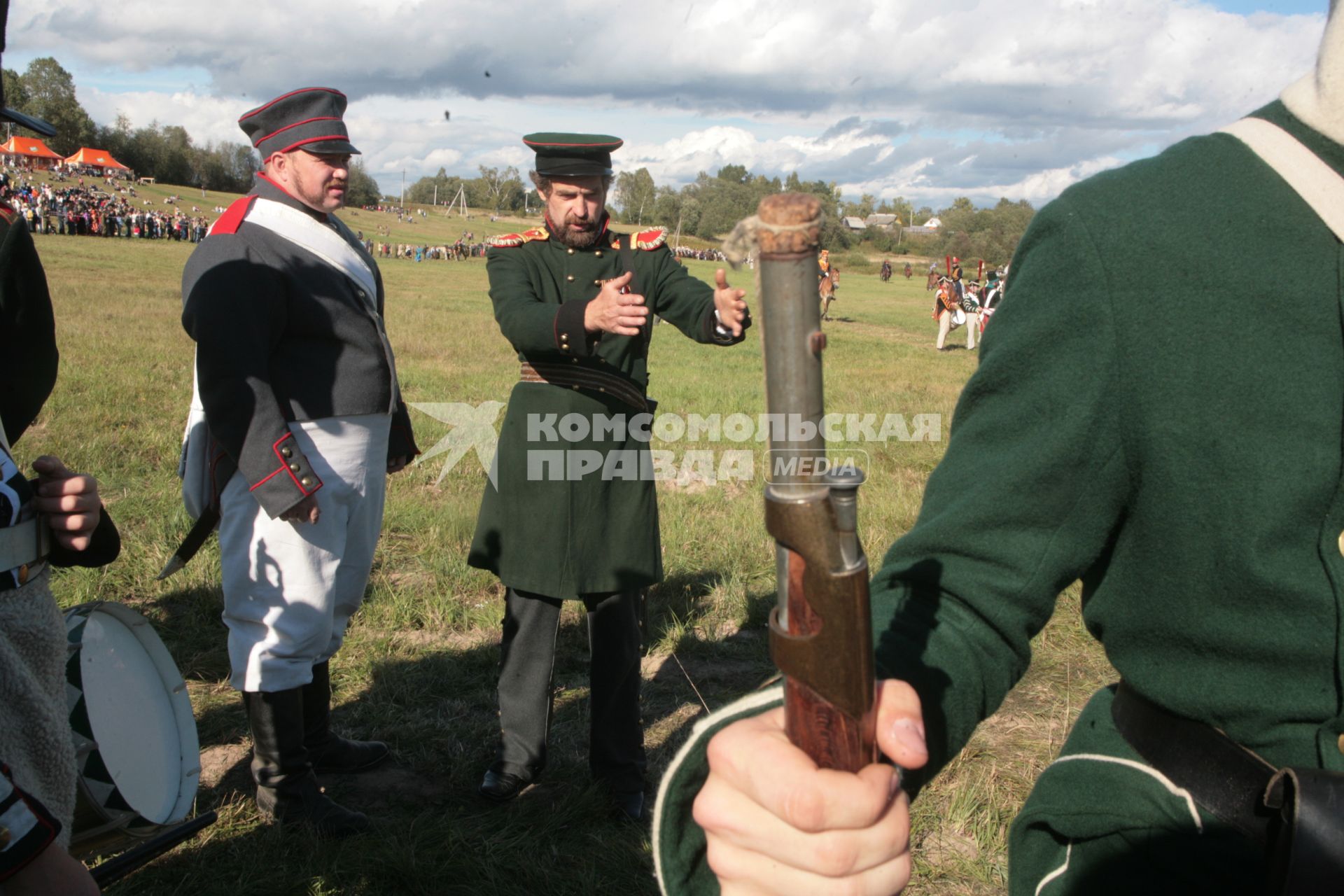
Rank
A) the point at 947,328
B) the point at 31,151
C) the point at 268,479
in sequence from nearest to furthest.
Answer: the point at 268,479, the point at 947,328, the point at 31,151

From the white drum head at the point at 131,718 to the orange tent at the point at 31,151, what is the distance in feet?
244

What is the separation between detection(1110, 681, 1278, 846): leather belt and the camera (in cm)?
114

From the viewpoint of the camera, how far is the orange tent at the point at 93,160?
239ft

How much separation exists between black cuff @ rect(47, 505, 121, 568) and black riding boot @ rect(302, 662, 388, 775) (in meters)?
1.68

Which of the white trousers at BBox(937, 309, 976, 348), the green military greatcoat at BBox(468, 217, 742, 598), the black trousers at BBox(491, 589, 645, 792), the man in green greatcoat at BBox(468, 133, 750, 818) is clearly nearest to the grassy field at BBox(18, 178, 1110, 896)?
the black trousers at BBox(491, 589, 645, 792)

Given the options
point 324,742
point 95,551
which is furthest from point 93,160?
point 95,551

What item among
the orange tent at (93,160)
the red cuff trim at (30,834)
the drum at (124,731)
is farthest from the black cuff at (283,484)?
Result: the orange tent at (93,160)

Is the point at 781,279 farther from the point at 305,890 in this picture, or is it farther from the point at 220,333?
the point at 305,890

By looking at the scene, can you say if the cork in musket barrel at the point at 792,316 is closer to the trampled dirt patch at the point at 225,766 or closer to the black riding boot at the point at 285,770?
the black riding boot at the point at 285,770

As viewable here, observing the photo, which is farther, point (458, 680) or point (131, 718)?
point (458, 680)

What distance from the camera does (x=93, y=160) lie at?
73.6 m

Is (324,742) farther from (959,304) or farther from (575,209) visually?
(959,304)

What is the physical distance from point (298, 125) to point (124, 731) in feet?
7.33

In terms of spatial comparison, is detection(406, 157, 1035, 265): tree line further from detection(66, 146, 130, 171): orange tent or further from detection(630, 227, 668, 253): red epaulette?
detection(66, 146, 130, 171): orange tent
